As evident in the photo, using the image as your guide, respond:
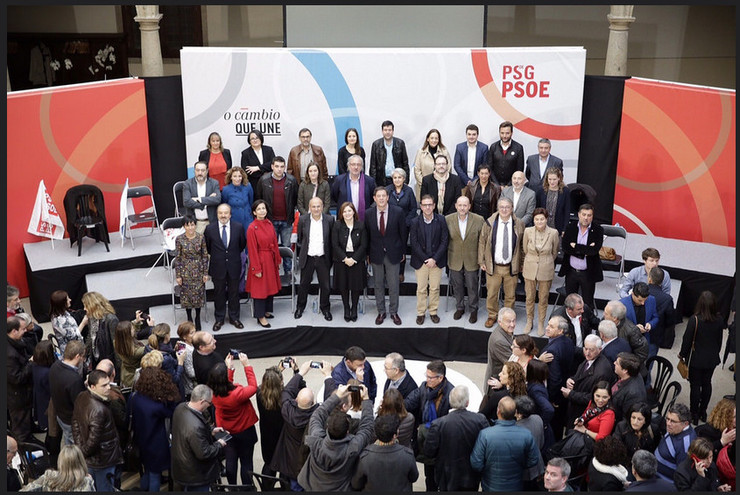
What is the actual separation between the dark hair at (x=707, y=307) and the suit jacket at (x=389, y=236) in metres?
2.95

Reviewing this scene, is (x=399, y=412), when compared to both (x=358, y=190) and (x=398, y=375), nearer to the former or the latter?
(x=398, y=375)

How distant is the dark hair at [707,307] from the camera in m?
7.79

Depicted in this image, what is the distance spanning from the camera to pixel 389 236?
923 cm

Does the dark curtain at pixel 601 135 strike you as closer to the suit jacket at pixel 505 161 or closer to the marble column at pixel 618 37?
the marble column at pixel 618 37

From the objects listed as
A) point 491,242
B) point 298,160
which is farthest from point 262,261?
point 491,242

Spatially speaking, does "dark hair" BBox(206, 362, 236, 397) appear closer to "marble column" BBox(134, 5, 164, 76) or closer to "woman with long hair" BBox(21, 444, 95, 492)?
"woman with long hair" BBox(21, 444, 95, 492)

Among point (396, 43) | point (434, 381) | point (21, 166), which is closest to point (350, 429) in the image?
point (434, 381)

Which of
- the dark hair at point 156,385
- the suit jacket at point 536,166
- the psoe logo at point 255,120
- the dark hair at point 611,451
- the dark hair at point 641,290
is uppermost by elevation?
the psoe logo at point 255,120

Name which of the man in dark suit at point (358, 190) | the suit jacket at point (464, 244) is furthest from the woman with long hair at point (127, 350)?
the suit jacket at point (464, 244)

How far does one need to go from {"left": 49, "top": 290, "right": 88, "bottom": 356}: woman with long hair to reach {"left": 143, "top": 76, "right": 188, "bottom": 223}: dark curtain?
401 centimetres

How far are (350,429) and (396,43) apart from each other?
23.2 ft

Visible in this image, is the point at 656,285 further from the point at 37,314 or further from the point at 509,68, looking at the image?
the point at 37,314

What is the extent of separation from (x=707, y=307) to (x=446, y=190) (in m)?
3.10

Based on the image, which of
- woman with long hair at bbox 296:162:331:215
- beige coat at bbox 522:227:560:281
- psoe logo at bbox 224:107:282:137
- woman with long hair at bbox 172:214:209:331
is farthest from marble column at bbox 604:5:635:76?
woman with long hair at bbox 172:214:209:331
